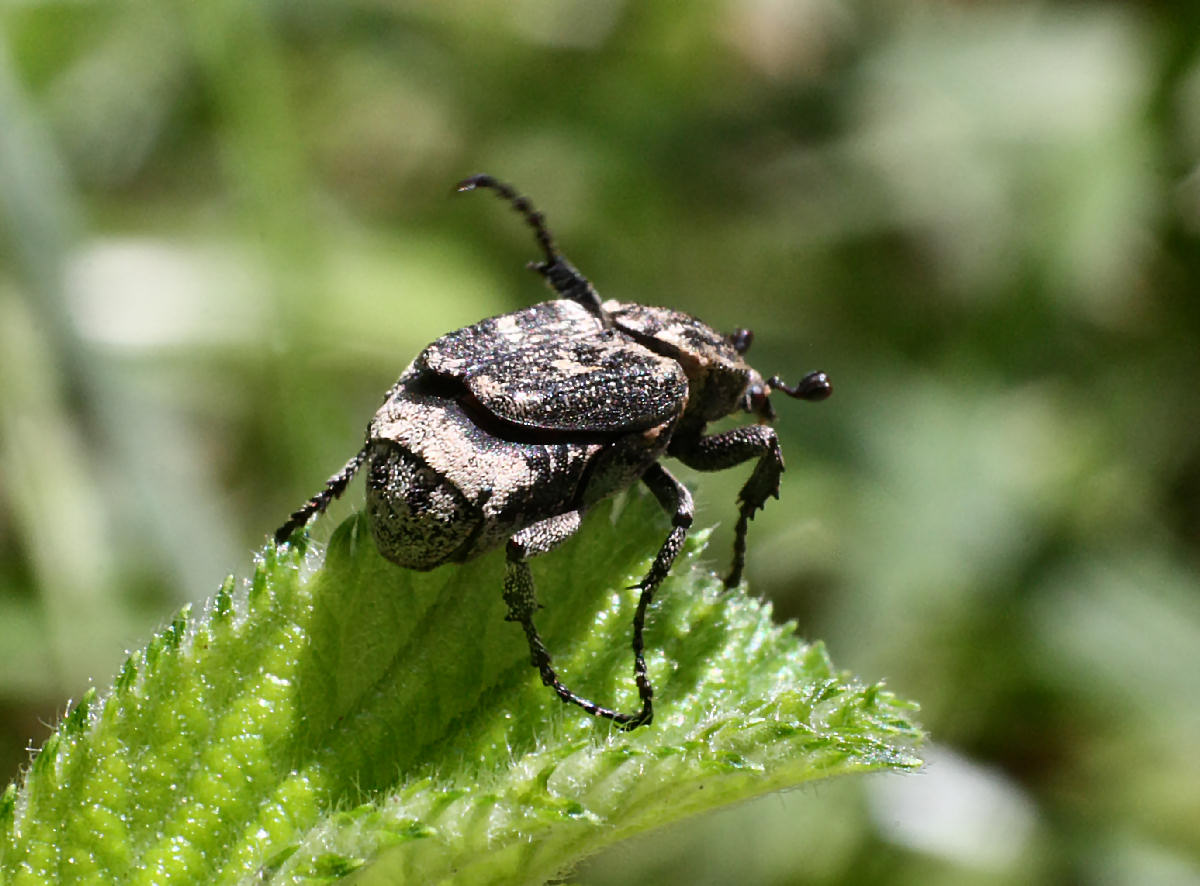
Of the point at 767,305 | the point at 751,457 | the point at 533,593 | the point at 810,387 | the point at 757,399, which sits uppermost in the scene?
the point at 767,305

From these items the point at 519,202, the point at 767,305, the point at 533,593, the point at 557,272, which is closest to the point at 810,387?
the point at 557,272

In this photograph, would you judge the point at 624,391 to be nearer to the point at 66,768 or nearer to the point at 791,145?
the point at 66,768

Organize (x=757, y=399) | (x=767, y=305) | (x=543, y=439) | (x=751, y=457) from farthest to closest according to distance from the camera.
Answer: (x=767, y=305), (x=757, y=399), (x=751, y=457), (x=543, y=439)

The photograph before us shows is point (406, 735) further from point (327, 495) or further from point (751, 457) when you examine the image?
point (751, 457)

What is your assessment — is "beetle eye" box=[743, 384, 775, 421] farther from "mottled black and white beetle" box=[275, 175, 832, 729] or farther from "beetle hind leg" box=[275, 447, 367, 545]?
"beetle hind leg" box=[275, 447, 367, 545]

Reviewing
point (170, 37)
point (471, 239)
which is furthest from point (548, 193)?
point (170, 37)

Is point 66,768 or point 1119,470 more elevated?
point 1119,470

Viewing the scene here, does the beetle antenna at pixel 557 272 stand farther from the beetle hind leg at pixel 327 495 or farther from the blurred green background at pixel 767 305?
the blurred green background at pixel 767 305

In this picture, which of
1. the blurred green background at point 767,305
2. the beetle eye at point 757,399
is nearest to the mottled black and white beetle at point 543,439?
the beetle eye at point 757,399

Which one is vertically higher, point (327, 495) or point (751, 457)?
point (751, 457)
